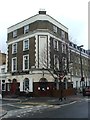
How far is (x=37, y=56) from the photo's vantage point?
47.0m

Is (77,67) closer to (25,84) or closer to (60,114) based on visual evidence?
(25,84)

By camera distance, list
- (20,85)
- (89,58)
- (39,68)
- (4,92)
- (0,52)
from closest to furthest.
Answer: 1. (39,68)
2. (20,85)
3. (4,92)
4. (0,52)
5. (89,58)

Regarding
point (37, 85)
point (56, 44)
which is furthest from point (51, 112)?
point (56, 44)

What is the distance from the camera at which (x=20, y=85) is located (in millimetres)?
49781

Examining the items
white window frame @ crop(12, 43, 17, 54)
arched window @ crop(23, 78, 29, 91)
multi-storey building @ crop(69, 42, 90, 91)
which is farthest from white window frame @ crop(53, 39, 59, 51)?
multi-storey building @ crop(69, 42, 90, 91)

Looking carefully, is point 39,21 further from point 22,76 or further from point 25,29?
point 22,76

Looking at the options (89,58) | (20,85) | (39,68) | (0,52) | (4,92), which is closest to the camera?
(39,68)

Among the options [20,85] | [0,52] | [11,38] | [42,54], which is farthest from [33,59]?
[0,52]

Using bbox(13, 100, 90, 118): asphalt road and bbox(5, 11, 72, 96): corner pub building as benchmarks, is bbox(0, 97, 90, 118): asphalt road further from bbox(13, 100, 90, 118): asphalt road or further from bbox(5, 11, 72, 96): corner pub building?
bbox(5, 11, 72, 96): corner pub building

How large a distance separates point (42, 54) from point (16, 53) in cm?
724

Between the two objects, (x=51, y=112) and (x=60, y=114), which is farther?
(x=51, y=112)

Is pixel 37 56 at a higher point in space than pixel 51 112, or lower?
higher

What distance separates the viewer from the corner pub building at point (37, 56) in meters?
46.5

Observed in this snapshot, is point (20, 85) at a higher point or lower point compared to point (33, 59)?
lower
